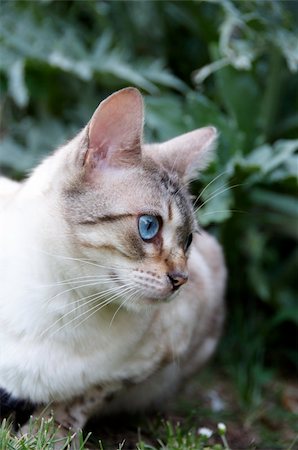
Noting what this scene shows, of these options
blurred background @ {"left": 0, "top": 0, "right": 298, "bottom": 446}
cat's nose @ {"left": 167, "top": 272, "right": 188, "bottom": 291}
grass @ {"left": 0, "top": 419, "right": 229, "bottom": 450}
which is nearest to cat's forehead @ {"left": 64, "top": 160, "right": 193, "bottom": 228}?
cat's nose @ {"left": 167, "top": 272, "right": 188, "bottom": 291}

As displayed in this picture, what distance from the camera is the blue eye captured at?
2.21m

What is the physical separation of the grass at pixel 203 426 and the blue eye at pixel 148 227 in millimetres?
632

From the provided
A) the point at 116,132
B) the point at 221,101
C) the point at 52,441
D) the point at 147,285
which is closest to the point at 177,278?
the point at 147,285

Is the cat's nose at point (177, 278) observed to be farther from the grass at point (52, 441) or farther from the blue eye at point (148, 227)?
the grass at point (52, 441)

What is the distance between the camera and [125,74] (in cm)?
413

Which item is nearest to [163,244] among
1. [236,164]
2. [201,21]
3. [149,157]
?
[149,157]

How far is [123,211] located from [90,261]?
18 centimetres

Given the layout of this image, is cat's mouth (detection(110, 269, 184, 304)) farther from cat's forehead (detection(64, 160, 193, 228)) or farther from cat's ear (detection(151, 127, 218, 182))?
cat's ear (detection(151, 127, 218, 182))

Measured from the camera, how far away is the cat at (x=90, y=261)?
87.1 inches

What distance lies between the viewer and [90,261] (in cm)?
224

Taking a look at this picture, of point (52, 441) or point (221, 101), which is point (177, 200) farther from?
point (221, 101)

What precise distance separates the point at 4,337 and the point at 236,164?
161cm

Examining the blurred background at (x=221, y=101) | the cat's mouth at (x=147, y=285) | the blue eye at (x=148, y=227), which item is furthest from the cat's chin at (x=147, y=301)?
the blurred background at (x=221, y=101)

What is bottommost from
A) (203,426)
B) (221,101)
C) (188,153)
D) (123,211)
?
(203,426)
